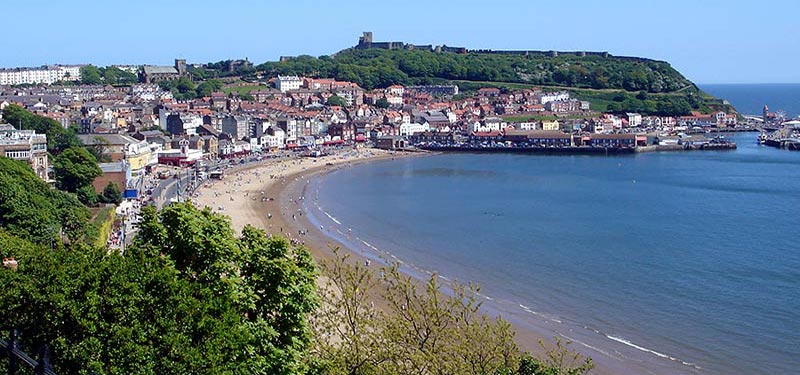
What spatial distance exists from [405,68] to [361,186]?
1785 inches

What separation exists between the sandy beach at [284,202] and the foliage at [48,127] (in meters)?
4.53

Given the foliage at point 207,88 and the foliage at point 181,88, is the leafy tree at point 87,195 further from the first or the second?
the foliage at point 207,88

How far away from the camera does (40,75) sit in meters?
67.2

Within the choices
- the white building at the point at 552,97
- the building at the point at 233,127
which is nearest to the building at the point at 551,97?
the white building at the point at 552,97

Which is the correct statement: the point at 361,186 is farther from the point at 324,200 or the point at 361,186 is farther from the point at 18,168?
the point at 18,168

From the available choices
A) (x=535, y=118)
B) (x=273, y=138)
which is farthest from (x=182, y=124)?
(x=535, y=118)

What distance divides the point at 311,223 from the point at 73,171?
236 inches

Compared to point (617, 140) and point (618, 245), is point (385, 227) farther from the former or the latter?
point (617, 140)

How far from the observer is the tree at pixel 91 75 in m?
64.8

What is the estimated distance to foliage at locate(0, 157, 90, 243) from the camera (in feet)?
48.4

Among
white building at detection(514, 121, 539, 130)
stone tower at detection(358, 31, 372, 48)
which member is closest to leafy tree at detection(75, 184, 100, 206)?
white building at detection(514, 121, 539, 130)

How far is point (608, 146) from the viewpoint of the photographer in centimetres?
4697

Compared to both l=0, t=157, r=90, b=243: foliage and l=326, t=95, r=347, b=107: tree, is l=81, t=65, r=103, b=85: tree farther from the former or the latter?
l=0, t=157, r=90, b=243: foliage

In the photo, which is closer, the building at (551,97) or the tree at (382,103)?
the tree at (382,103)
